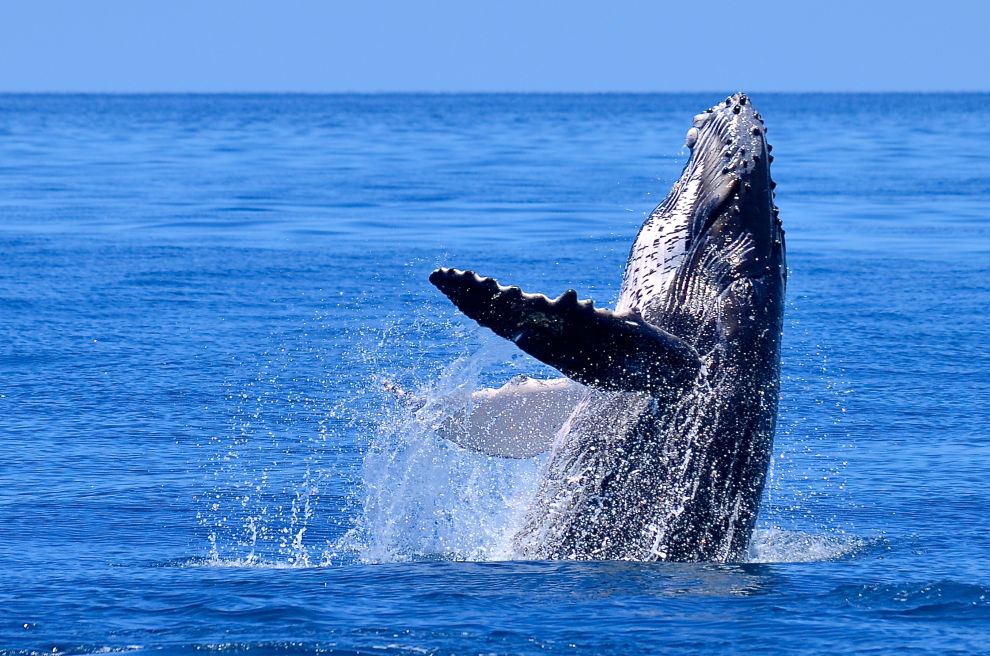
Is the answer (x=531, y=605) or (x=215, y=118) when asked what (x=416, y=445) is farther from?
(x=215, y=118)

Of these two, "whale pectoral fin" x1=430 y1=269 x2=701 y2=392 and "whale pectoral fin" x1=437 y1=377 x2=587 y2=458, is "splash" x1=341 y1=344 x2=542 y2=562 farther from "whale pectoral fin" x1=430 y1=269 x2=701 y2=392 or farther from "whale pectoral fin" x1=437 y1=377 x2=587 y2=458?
"whale pectoral fin" x1=430 y1=269 x2=701 y2=392

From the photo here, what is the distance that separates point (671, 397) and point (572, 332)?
97 cm

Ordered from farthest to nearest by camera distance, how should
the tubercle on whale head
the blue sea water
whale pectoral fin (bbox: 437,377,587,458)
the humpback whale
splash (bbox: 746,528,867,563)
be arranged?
whale pectoral fin (bbox: 437,377,587,458) → the tubercle on whale head → splash (bbox: 746,528,867,563) → the humpback whale → the blue sea water

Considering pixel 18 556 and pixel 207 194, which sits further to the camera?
pixel 207 194

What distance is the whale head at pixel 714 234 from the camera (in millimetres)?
9297

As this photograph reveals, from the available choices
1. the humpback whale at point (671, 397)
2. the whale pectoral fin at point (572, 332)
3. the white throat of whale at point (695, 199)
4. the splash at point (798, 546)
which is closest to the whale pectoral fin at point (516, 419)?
the humpback whale at point (671, 397)

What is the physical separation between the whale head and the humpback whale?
0.03 feet

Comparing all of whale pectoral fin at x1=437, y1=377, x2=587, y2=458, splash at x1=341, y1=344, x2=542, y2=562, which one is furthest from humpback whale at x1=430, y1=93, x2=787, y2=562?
splash at x1=341, y1=344, x2=542, y2=562

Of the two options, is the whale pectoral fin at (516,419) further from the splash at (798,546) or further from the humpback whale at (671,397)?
the splash at (798,546)

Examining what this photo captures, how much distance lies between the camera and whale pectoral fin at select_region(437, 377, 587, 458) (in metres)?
9.62

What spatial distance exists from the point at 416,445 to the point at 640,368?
2.32m

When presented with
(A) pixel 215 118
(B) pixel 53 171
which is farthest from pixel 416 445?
(A) pixel 215 118

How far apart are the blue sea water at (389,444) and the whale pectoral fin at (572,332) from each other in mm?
1048

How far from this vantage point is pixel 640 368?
8383 mm
